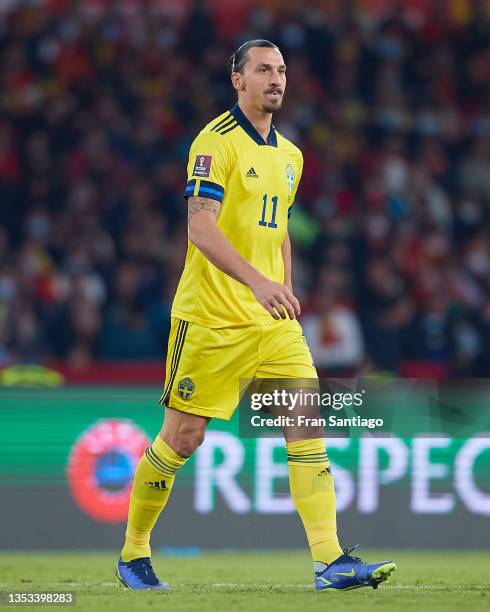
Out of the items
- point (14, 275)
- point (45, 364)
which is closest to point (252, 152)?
point (45, 364)

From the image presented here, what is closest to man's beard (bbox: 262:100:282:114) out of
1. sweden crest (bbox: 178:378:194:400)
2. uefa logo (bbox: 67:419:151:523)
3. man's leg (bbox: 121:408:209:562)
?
sweden crest (bbox: 178:378:194:400)

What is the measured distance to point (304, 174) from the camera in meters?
13.3

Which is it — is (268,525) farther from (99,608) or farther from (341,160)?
(341,160)

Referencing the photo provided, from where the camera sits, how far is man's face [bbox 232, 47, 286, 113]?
593 centimetres

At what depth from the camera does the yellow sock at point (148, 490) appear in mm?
5973

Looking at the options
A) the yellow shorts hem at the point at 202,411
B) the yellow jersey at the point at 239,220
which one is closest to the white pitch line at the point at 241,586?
the yellow shorts hem at the point at 202,411

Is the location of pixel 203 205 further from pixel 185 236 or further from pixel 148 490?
pixel 185 236

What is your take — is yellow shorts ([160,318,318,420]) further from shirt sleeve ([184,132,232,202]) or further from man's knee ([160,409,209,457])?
shirt sleeve ([184,132,232,202])

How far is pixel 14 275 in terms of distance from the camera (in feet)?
38.2

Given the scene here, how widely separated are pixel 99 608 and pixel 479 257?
8002mm

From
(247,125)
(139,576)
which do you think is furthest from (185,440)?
(247,125)

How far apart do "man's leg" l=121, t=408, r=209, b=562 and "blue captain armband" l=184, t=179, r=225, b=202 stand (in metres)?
0.91

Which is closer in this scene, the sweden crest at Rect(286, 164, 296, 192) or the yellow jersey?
the yellow jersey

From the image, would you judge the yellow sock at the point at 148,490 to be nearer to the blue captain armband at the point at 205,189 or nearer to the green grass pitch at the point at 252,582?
the green grass pitch at the point at 252,582
